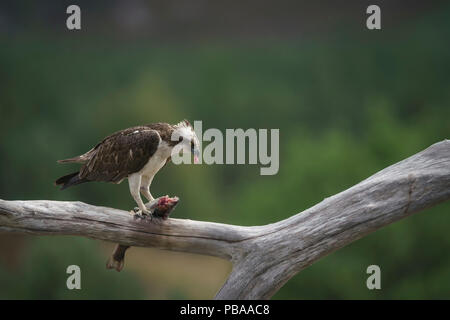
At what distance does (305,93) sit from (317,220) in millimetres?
15138

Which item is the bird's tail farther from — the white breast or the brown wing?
the white breast

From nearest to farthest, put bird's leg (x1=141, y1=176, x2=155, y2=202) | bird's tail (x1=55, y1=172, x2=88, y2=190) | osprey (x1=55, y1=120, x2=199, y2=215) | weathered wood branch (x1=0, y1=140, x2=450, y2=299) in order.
Result: weathered wood branch (x1=0, y1=140, x2=450, y2=299), osprey (x1=55, y1=120, x2=199, y2=215), bird's tail (x1=55, y1=172, x2=88, y2=190), bird's leg (x1=141, y1=176, x2=155, y2=202)

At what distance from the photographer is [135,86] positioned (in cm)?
1652

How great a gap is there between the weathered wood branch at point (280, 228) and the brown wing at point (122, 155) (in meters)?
0.39

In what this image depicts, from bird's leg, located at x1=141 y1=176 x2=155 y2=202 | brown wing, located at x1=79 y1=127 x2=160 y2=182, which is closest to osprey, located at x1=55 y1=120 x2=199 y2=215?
brown wing, located at x1=79 y1=127 x2=160 y2=182

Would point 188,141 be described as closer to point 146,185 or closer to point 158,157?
point 158,157

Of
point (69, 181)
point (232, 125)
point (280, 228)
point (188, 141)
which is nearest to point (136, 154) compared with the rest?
point (188, 141)

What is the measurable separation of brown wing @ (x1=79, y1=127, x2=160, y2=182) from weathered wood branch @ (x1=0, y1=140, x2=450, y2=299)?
390 mm

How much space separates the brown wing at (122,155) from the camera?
17.5ft

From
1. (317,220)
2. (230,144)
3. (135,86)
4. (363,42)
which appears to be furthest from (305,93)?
(317,220)

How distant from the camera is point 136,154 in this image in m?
5.32

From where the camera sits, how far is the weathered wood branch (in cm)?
520

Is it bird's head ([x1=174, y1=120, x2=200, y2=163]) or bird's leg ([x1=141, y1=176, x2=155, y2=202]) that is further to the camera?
bird's leg ([x1=141, y1=176, x2=155, y2=202])

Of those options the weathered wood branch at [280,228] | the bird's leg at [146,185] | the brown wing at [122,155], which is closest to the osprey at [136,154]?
the brown wing at [122,155]
